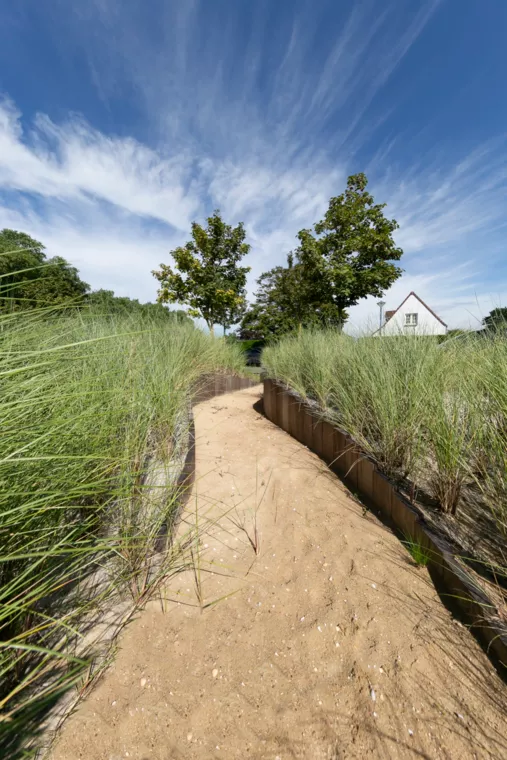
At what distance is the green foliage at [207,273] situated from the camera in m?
10.0

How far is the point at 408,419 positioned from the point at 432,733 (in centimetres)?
136

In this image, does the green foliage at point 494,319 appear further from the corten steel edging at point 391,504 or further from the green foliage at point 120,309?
the green foliage at point 120,309

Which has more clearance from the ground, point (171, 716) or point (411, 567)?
point (411, 567)

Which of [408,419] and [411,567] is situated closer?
[411,567]

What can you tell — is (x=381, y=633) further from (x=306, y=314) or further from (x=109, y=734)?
(x=306, y=314)

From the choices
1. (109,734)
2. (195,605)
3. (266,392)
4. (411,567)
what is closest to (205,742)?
(109,734)

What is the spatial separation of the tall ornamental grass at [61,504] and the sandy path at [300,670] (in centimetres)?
22

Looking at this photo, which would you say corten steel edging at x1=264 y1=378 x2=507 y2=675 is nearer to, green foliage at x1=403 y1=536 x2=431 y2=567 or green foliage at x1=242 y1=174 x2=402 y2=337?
green foliage at x1=403 y1=536 x2=431 y2=567

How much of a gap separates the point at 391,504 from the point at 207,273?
32.0 ft

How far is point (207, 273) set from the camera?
32.9 feet

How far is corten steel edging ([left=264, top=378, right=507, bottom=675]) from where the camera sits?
103 cm

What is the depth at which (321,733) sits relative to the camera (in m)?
0.88

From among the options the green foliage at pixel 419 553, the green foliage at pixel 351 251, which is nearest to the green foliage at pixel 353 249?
the green foliage at pixel 351 251

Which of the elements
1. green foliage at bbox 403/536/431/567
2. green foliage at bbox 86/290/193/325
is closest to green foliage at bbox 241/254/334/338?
green foliage at bbox 86/290/193/325
